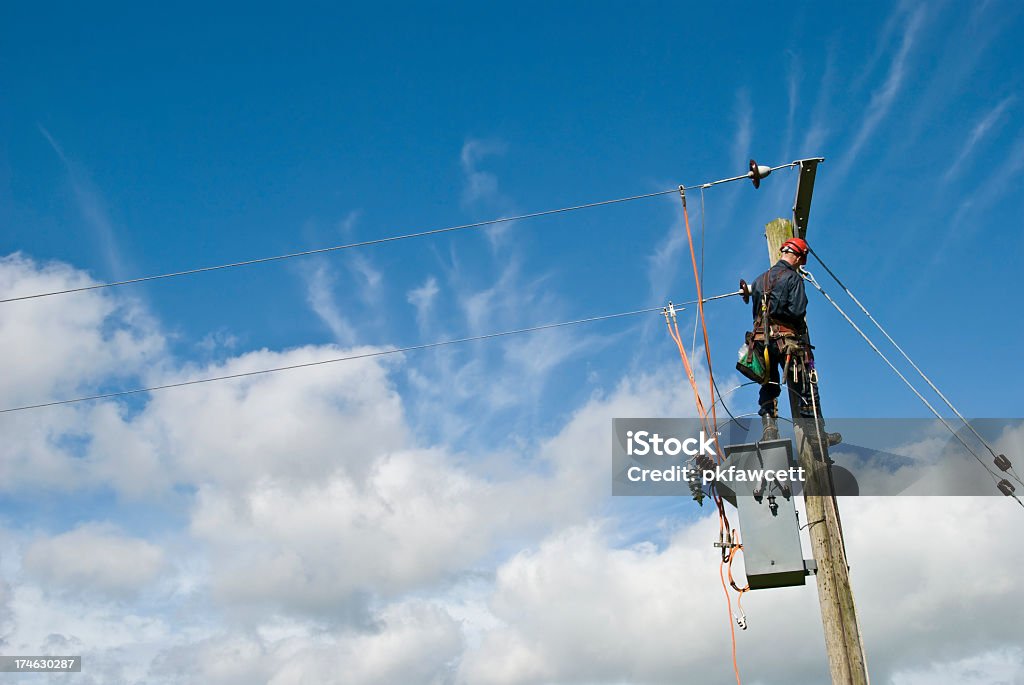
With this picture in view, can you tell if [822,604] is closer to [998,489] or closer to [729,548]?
[729,548]

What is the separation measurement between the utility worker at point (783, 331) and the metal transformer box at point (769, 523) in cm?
27

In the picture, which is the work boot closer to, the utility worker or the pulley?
the utility worker

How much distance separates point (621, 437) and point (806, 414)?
6.92 feet

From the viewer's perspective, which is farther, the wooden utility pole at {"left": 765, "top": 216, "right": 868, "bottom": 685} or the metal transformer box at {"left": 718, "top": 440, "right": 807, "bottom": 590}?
the metal transformer box at {"left": 718, "top": 440, "right": 807, "bottom": 590}

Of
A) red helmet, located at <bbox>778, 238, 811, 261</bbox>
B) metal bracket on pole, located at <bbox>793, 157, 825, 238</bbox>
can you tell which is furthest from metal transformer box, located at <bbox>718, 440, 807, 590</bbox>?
metal bracket on pole, located at <bbox>793, 157, 825, 238</bbox>

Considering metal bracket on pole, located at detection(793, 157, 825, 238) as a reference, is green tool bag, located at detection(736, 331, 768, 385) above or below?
below

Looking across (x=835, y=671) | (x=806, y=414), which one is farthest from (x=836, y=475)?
(x=835, y=671)

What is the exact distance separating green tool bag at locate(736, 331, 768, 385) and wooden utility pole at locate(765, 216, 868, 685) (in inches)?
18.6

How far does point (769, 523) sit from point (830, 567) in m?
0.57

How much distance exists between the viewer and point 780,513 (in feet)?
20.0

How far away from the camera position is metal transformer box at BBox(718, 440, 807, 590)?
5.95 meters

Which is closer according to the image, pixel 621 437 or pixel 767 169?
pixel 767 169

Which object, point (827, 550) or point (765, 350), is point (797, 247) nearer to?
point (765, 350)

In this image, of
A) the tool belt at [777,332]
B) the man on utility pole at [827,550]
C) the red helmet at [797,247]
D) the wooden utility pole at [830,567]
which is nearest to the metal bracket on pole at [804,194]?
the red helmet at [797,247]
